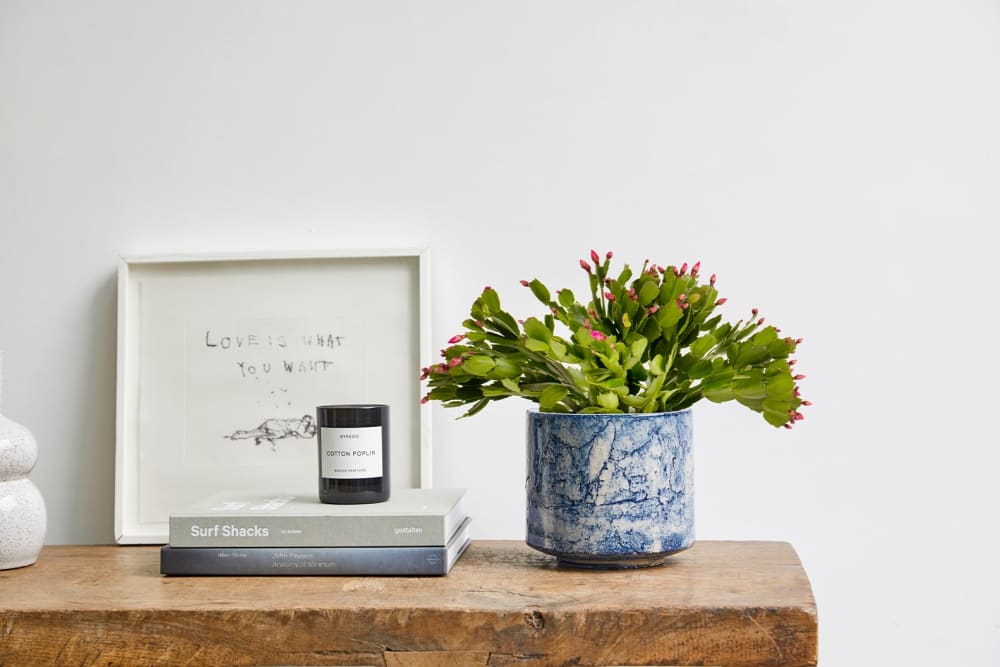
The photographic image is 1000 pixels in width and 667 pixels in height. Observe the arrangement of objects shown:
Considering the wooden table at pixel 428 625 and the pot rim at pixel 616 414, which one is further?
the pot rim at pixel 616 414

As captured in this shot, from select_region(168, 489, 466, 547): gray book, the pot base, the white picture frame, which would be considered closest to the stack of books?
select_region(168, 489, 466, 547): gray book

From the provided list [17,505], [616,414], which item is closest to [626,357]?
[616,414]

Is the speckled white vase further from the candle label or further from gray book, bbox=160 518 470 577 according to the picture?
the candle label

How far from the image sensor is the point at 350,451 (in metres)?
1.09

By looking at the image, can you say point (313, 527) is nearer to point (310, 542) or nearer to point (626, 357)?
point (310, 542)

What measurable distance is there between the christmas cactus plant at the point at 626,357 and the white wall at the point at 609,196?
0.25 m

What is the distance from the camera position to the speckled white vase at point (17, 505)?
43.5 inches

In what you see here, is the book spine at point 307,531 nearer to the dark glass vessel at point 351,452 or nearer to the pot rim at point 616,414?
the dark glass vessel at point 351,452

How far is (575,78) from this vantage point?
1.31m

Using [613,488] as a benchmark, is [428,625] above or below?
below

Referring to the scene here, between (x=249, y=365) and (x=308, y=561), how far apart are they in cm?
36

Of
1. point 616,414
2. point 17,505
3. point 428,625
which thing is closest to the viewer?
point 428,625

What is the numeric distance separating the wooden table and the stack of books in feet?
0.14

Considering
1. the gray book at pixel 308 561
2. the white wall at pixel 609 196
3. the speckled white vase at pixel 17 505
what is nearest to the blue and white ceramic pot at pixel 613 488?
the gray book at pixel 308 561
